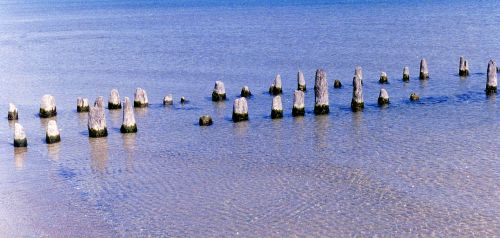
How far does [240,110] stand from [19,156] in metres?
8.33

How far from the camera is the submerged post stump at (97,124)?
95.3 ft

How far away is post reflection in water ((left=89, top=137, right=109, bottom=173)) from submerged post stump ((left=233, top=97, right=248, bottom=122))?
5.00 meters

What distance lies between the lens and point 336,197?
21.4 metres

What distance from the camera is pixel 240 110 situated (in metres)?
31.8

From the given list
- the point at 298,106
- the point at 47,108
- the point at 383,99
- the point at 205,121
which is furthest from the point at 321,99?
the point at 47,108

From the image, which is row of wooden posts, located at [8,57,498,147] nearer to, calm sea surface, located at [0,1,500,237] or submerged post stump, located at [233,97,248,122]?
submerged post stump, located at [233,97,248,122]

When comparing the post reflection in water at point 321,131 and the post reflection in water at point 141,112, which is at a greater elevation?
the post reflection in water at point 141,112

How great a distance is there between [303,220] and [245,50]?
147 feet

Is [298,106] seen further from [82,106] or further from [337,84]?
[82,106]

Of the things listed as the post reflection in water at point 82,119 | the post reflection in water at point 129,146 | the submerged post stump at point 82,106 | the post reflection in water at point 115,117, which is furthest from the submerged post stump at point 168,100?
the post reflection in water at point 129,146

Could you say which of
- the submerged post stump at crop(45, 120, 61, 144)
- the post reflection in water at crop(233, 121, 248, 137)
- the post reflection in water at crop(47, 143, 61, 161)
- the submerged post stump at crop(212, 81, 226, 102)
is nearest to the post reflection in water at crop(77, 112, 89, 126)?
the submerged post stump at crop(45, 120, 61, 144)

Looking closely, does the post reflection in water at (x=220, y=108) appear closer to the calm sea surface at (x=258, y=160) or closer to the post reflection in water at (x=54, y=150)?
the calm sea surface at (x=258, y=160)

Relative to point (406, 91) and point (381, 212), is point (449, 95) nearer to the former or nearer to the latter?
point (406, 91)

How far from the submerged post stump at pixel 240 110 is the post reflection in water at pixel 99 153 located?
5.00 meters
